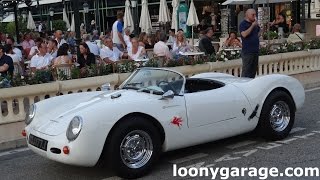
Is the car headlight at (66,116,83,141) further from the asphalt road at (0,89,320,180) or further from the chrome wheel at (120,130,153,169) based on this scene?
the asphalt road at (0,89,320,180)

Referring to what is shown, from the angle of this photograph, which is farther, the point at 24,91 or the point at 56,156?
the point at 24,91

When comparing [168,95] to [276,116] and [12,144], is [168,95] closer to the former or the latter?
[276,116]

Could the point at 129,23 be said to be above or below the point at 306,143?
above

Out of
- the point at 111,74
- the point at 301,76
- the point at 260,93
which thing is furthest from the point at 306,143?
the point at 301,76

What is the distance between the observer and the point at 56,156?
17.3 ft

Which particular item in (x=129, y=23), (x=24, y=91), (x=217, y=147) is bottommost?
(x=217, y=147)

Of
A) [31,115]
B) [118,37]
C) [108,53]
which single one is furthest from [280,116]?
[118,37]

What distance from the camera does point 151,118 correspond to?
562 centimetres

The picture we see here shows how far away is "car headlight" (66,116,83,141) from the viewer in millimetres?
5172

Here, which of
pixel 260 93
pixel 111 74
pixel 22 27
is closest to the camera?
pixel 260 93

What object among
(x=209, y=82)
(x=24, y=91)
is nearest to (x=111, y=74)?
(x=24, y=91)

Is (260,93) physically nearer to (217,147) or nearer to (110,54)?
(217,147)

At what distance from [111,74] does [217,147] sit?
310 cm

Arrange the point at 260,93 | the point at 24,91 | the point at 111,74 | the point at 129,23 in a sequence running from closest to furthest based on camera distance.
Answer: the point at 260,93
the point at 24,91
the point at 111,74
the point at 129,23
